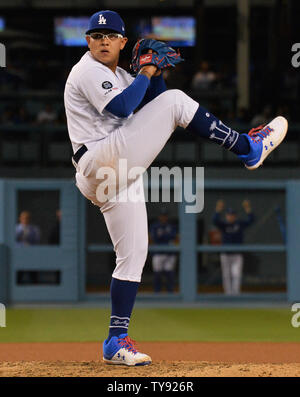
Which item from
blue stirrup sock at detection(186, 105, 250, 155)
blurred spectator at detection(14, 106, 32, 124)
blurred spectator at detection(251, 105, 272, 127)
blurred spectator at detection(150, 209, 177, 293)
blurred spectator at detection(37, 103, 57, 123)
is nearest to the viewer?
blue stirrup sock at detection(186, 105, 250, 155)

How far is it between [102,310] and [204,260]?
233 centimetres

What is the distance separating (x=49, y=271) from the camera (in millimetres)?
10430

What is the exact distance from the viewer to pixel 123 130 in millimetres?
4223

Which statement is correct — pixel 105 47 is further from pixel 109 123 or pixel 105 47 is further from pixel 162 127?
pixel 162 127

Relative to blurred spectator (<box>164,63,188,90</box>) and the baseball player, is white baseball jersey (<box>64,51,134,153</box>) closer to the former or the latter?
the baseball player

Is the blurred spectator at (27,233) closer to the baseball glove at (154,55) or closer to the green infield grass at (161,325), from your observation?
the green infield grass at (161,325)

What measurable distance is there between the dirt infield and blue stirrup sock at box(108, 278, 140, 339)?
0.24 meters

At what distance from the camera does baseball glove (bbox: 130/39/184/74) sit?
13.9ft

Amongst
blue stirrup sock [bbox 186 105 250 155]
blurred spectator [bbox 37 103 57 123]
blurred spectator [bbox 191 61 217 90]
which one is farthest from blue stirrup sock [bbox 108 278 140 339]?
blurred spectator [bbox 191 61 217 90]

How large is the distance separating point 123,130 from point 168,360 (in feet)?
5.77

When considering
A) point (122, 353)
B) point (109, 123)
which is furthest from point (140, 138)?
point (122, 353)

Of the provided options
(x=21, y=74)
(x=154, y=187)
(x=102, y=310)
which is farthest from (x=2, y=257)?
(x=21, y=74)

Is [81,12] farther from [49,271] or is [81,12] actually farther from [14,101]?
[49,271]

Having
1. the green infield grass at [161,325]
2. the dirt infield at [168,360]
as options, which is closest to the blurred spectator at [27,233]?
the green infield grass at [161,325]
